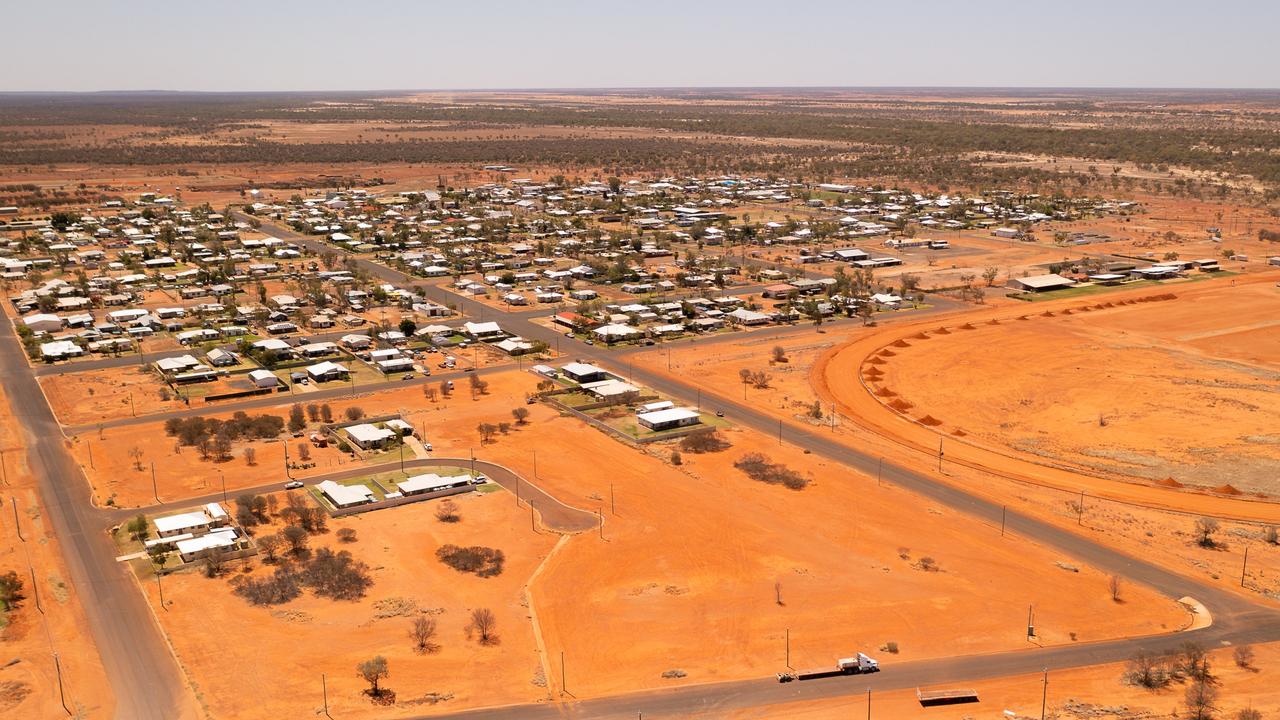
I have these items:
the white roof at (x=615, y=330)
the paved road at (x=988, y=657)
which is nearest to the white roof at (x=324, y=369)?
the white roof at (x=615, y=330)

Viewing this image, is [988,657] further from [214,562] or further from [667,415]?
[214,562]

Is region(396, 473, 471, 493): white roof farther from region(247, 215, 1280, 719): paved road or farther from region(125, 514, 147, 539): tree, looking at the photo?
region(247, 215, 1280, 719): paved road

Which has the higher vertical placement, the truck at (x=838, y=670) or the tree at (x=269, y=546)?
the tree at (x=269, y=546)

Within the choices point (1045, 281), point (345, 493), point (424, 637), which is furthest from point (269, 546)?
point (1045, 281)

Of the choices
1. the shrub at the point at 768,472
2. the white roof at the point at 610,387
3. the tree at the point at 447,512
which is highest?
the white roof at the point at 610,387

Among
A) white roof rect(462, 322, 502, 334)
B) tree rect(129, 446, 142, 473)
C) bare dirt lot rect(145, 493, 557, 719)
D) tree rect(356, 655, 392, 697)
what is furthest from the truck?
white roof rect(462, 322, 502, 334)

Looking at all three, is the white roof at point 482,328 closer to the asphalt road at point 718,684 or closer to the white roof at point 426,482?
the asphalt road at point 718,684
